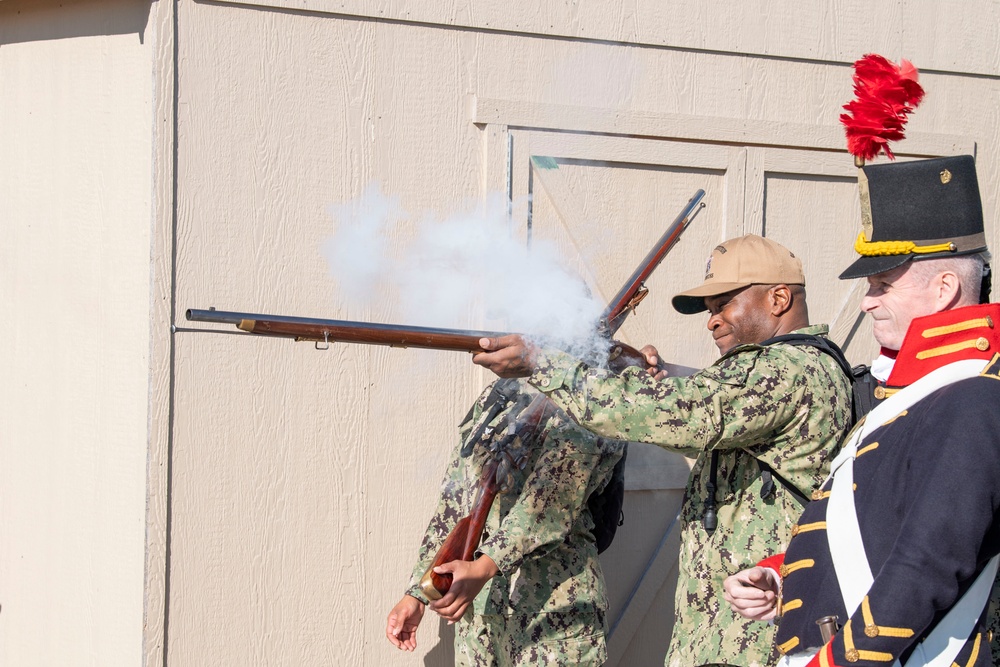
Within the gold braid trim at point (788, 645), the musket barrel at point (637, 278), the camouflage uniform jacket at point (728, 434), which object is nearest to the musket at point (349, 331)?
the camouflage uniform jacket at point (728, 434)

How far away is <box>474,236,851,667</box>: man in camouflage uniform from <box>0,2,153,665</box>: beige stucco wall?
2.08m

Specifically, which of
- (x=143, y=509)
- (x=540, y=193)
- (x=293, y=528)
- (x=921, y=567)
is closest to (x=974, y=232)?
(x=921, y=567)

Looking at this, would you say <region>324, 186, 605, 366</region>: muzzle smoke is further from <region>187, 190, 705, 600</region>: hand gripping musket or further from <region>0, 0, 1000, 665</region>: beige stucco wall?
<region>187, 190, 705, 600</region>: hand gripping musket

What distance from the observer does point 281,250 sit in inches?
187

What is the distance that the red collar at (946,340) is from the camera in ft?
8.73

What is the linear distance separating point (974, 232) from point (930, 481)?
82 centimetres

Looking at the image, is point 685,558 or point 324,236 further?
point 324,236

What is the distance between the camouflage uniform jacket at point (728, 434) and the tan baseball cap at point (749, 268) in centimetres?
22

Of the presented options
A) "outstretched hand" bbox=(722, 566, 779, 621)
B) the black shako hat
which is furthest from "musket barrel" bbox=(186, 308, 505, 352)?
the black shako hat

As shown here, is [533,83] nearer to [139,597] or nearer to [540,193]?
[540,193]

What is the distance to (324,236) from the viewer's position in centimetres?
481

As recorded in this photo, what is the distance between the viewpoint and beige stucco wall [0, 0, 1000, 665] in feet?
15.2

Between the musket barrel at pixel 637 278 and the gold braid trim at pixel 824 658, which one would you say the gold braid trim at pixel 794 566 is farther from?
the musket barrel at pixel 637 278

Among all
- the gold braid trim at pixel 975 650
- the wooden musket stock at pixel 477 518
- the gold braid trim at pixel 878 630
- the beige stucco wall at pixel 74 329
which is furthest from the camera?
the beige stucco wall at pixel 74 329
